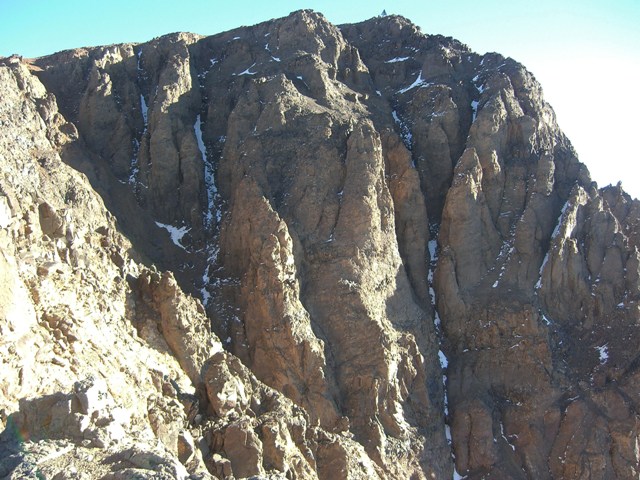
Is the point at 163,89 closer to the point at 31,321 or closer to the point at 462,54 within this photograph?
the point at 462,54

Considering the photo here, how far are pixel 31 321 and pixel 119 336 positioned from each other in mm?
7697

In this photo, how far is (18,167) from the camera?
54.5m

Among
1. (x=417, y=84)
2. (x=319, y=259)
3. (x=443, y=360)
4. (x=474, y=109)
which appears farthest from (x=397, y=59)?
(x=443, y=360)

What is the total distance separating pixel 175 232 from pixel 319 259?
47.3ft

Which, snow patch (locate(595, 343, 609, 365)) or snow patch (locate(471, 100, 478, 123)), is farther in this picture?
snow patch (locate(471, 100, 478, 123))

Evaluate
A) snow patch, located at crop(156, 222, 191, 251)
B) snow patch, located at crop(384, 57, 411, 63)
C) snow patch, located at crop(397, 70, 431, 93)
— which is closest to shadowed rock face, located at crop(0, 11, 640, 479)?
snow patch, located at crop(156, 222, 191, 251)

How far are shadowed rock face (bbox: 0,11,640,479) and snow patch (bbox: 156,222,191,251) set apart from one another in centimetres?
17

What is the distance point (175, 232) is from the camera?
72.2m

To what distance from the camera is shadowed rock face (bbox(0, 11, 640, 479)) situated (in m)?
47.6

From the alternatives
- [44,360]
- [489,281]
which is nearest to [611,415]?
[489,281]

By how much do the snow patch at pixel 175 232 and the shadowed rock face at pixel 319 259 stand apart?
0.17 m

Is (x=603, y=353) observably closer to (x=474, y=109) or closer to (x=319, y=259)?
(x=319, y=259)

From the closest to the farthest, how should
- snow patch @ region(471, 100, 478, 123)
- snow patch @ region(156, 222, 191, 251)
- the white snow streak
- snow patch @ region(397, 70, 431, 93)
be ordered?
snow patch @ region(156, 222, 191, 251) → the white snow streak → snow patch @ region(471, 100, 478, 123) → snow patch @ region(397, 70, 431, 93)

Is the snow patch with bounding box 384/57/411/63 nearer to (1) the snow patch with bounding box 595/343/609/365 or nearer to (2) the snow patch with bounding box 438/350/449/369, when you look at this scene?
(2) the snow patch with bounding box 438/350/449/369
